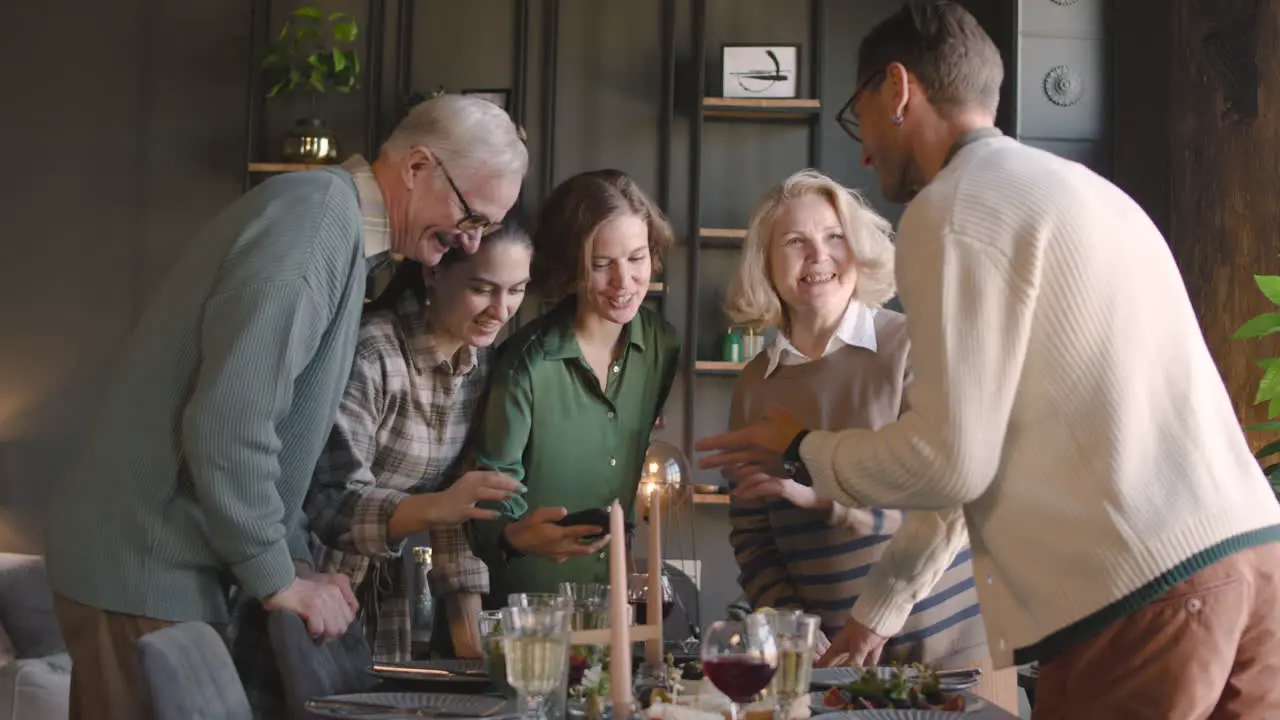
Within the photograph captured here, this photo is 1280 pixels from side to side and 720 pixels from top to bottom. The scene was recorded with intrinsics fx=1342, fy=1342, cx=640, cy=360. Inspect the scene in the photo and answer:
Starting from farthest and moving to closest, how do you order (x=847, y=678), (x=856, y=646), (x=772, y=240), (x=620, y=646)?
(x=772, y=240) → (x=856, y=646) → (x=847, y=678) → (x=620, y=646)

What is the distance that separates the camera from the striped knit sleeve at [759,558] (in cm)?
246

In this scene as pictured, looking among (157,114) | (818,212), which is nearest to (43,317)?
(157,114)

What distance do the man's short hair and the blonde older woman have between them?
66 cm

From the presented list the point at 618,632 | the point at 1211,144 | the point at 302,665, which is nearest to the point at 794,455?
the point at 618,632

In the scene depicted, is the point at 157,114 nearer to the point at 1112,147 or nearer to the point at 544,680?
the point at 1112,147

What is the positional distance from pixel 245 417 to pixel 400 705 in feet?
1.46

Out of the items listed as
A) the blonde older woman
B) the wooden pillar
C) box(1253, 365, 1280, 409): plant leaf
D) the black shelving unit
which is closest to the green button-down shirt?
the blonde older woman

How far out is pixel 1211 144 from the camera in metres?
4.74

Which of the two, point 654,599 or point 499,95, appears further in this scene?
point 499,95

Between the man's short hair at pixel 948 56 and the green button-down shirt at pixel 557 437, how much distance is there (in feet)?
3.34

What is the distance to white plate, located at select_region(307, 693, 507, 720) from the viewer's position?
5.43 ft

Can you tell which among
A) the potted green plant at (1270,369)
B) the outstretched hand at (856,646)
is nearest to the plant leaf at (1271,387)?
the potted green plant at (1270,369)

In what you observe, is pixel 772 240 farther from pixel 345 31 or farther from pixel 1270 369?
pixel 345 31

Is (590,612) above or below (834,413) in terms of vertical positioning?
below
